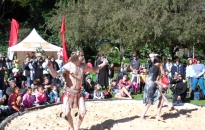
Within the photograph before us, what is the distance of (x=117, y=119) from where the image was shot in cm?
876

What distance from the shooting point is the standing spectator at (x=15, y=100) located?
1017cm

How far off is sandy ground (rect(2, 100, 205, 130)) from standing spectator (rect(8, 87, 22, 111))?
29.7 inches

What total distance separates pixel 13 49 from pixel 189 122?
674 inches

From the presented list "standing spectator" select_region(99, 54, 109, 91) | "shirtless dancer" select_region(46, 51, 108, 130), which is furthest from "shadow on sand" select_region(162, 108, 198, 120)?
"standing spectator" select_region(99, 54, 109, 91)

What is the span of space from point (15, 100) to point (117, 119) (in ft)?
10.4

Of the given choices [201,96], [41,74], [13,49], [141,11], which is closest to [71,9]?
[141,11]

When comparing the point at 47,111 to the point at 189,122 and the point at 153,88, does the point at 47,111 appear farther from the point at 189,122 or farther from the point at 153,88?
the point at 189,122

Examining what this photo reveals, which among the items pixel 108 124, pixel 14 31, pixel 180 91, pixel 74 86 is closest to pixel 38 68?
pixel 180 91

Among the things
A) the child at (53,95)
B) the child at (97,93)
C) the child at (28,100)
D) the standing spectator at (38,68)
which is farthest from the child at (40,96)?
the standing spectator at (38,68)

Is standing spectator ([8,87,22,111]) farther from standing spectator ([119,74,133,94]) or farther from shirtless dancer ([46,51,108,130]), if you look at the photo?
standing spectator ([119,74,133,94])

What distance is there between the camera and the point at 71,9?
108ft

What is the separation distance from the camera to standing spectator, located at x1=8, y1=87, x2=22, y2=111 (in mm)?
10174

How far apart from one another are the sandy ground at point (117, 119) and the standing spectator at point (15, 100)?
0.75m

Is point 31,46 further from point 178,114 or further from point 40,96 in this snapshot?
point 178,114
